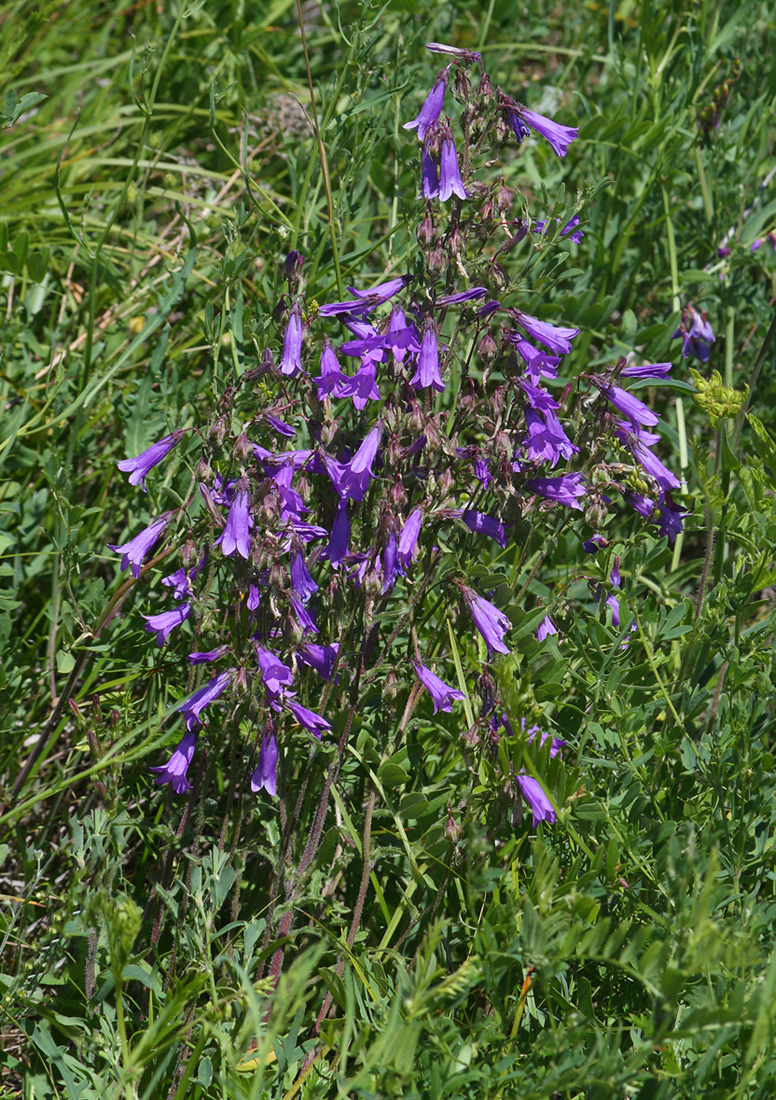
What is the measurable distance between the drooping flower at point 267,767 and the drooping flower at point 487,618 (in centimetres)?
45

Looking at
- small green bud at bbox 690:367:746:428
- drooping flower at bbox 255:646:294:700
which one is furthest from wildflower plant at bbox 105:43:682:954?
small green bud at bbox 690:367:746:428

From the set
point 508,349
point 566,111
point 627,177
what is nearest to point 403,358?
point 508,349

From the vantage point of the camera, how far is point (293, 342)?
2.07m

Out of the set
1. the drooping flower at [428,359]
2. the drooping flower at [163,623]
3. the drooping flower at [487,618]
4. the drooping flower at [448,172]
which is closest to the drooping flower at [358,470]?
the drooping flower at [428,359]

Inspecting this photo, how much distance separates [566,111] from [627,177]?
0.61m

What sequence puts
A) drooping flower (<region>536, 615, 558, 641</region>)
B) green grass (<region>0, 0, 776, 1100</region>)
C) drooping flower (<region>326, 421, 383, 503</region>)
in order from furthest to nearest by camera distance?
drooping flower (<region>536, 615, 558, 641</region>) → drooping flower (<region>326, 421, 383, 503</region>) → green grass (<region>0, 0, 776, 1100</region>)

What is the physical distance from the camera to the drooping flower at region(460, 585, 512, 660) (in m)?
1.99

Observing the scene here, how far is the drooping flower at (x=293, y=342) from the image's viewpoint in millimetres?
2061

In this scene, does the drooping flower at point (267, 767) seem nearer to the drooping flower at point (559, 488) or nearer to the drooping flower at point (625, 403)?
the drooping flower at point (559, 488)

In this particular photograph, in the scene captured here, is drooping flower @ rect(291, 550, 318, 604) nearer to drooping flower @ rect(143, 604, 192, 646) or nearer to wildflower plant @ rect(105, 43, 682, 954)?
wildflower plant @ rect(105, 43, 682, 954)

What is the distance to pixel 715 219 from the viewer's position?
3.54 meters

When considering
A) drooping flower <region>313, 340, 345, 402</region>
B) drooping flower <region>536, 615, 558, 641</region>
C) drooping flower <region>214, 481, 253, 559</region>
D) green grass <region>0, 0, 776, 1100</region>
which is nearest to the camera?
green grass <region>0, 0, 776, 1100</region>

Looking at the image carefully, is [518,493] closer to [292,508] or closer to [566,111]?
[292,508]

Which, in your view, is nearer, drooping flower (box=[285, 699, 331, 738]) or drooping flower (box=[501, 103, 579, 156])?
drooping flower (box=[285, 699, 331, 738])
